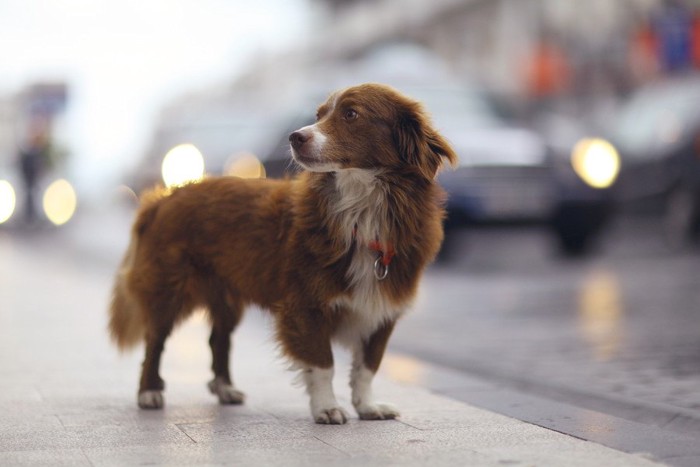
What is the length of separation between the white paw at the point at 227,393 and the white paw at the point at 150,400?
1.01 feet

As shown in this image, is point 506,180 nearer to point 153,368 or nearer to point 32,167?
point 153,368

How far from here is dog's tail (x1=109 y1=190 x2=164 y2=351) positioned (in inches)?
251

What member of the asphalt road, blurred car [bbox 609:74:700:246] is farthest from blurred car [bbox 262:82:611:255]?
blurred car [bbox 609:74:700:246]

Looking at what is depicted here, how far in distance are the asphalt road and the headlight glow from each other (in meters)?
0.90

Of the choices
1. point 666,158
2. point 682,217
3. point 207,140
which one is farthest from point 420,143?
point 207,140

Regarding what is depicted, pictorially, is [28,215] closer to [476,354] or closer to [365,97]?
[476,354]

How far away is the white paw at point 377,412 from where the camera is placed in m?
5.57

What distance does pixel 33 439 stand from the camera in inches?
201

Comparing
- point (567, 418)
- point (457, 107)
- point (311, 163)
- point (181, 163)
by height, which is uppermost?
point (457, 107)

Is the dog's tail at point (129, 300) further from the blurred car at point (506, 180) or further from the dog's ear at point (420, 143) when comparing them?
the blurred car at point (506, 180)

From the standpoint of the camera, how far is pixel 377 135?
5.50m

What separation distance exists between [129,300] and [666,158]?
1059 cm

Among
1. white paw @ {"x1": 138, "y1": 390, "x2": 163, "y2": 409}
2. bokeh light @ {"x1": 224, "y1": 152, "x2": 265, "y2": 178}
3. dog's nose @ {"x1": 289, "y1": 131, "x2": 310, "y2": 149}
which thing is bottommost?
white paw @ {"x1": 138, "y1": 390, "x2": 163, "y2": 409}

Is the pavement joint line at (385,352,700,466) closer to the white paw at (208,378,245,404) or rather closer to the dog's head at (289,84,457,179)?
the white paw at (208,378,245,404)
